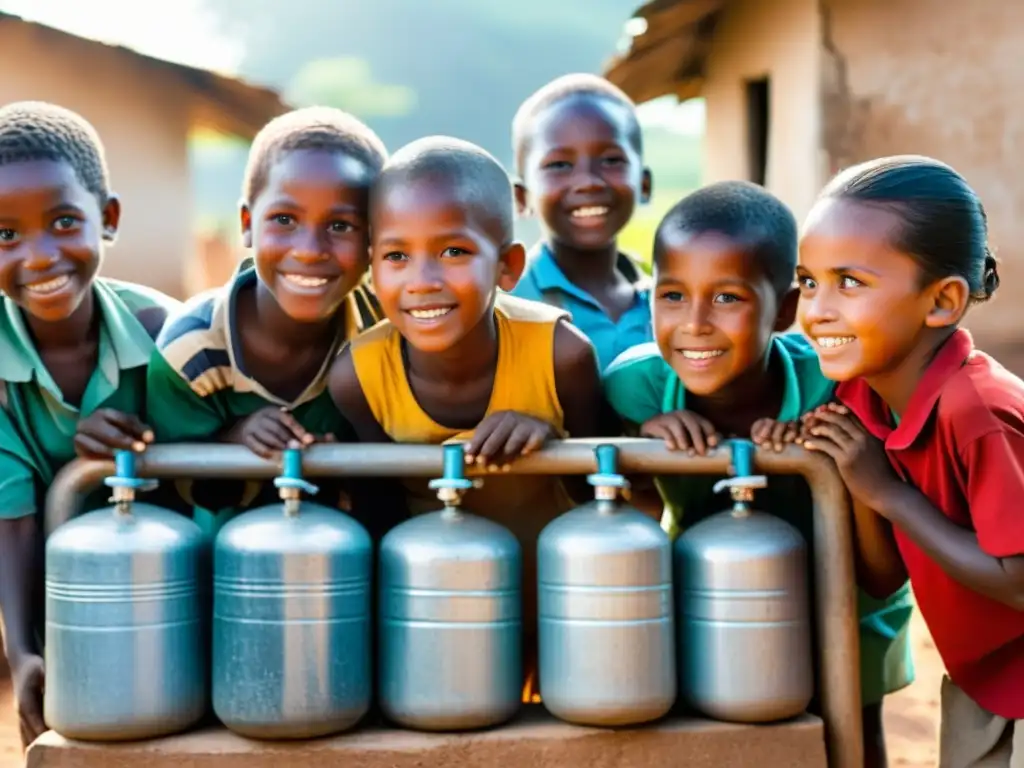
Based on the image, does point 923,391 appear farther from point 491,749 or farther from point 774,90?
point 774,90

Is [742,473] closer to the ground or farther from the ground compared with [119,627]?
farther from the ground

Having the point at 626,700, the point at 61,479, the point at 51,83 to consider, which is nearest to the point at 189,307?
the point at 61,479

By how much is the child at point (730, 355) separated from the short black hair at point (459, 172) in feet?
1.33

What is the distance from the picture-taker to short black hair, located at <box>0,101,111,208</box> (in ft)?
9.27

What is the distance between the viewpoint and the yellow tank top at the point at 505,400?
290 cm

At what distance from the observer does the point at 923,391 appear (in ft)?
7.88

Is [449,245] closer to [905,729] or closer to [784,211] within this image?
[784,211]

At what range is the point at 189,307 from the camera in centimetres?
304

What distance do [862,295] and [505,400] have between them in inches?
34.6

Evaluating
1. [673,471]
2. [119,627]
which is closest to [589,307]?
[673,471]

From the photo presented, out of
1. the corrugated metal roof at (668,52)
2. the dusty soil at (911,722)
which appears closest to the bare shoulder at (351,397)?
the dusty soil at (911,722)

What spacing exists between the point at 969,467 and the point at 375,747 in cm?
128

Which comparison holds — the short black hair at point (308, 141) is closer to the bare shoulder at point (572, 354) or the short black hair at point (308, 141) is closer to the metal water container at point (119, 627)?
the bare shoulder at point (572, 354)

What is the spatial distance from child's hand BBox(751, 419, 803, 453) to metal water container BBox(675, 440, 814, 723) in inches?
2.4
